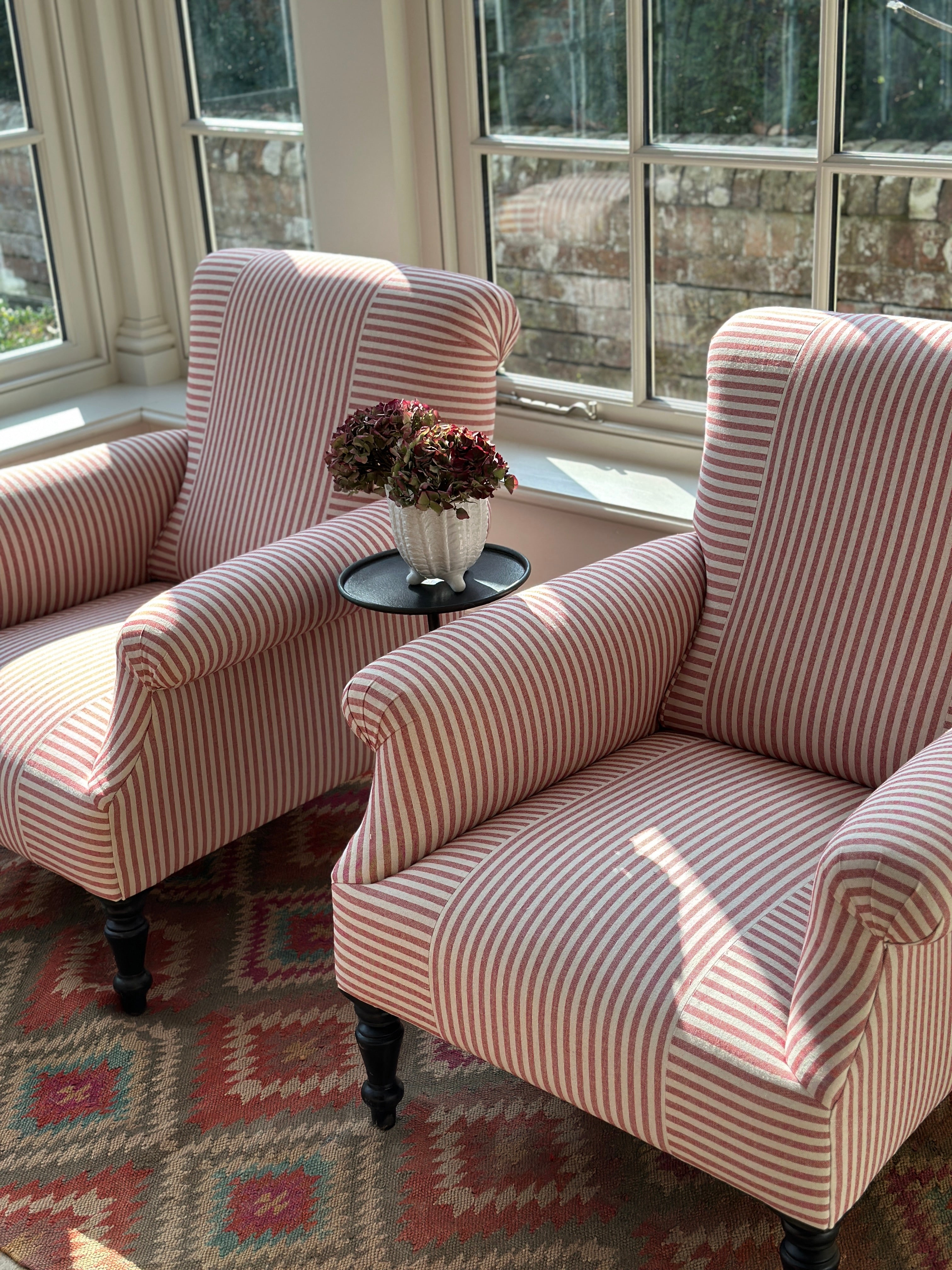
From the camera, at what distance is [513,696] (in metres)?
1.61

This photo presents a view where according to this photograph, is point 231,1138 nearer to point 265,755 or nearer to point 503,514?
point 265,755

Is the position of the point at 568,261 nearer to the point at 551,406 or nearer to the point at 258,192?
the point at 551,406

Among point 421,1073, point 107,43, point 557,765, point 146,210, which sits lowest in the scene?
point 421,1073

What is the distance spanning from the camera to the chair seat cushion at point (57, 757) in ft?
6.02

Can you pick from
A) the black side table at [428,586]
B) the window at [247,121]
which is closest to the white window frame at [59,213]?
the window at [247,121]

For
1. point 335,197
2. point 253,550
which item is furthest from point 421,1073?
point 335,197

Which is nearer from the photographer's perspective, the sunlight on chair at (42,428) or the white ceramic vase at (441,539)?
the white ceramic vase at (441,539)

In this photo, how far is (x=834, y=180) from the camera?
211 cm

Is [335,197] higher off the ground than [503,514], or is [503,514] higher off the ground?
[335,197]

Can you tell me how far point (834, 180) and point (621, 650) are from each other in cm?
91

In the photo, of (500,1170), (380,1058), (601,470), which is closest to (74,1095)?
(380,1058)

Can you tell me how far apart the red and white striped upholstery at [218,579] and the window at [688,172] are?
427 millimetres

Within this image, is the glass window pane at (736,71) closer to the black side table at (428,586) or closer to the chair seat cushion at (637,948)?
the black side table at (428,586)

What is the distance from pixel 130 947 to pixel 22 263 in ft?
5.76
